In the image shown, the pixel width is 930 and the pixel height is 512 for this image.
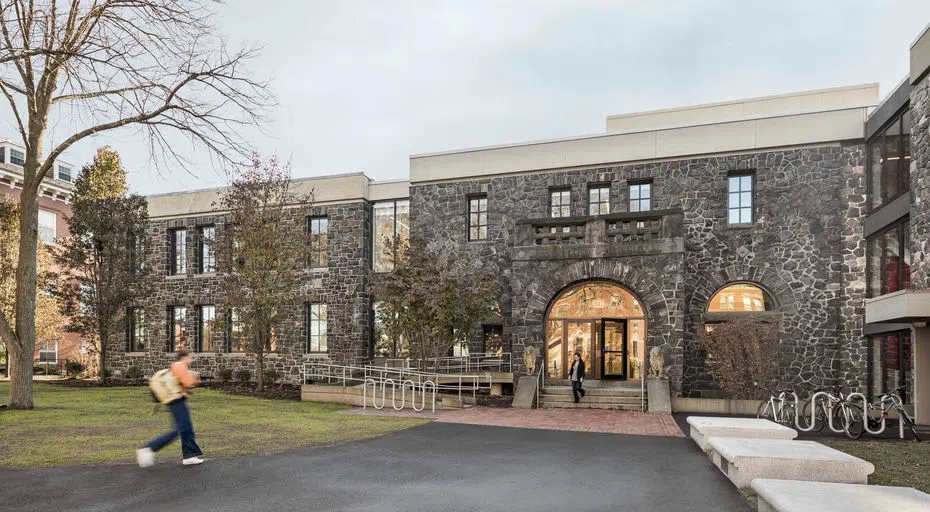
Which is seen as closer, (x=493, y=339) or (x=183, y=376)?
(x=183, y=376)

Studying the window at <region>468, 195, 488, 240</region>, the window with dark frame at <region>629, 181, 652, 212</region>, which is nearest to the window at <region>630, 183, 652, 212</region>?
the window with dark frame at <region>629, 181, 652, 212</region>

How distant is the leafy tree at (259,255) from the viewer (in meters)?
20.7

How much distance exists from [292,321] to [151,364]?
7736 millimetres

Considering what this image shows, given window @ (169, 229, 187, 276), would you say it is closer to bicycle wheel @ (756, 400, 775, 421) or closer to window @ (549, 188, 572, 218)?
window @ (549, 188, 572, 218)

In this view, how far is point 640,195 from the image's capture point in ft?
69.7

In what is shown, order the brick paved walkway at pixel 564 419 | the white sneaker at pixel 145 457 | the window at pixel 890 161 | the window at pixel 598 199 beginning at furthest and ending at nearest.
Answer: the window at pixel 598 199
the window at pixel 890 161
the brick paved walkway at pixel 564 419
the white sneaker at pixel 145 457

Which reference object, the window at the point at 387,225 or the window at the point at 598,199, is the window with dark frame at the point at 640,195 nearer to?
the window at the point at 598,199

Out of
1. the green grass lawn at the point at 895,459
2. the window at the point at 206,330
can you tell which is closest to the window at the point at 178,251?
the window at the point at 206,330

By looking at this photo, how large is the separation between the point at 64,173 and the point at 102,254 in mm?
22513

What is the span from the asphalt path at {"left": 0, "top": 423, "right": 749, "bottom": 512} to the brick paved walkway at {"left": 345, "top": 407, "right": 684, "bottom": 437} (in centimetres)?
248

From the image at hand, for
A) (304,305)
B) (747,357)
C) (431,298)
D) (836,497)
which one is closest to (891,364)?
(747,357)

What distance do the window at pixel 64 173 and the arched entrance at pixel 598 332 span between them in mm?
35829

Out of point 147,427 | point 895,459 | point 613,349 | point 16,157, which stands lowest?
point 147,427

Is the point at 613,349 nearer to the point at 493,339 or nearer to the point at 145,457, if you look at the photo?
the point at 493,339
